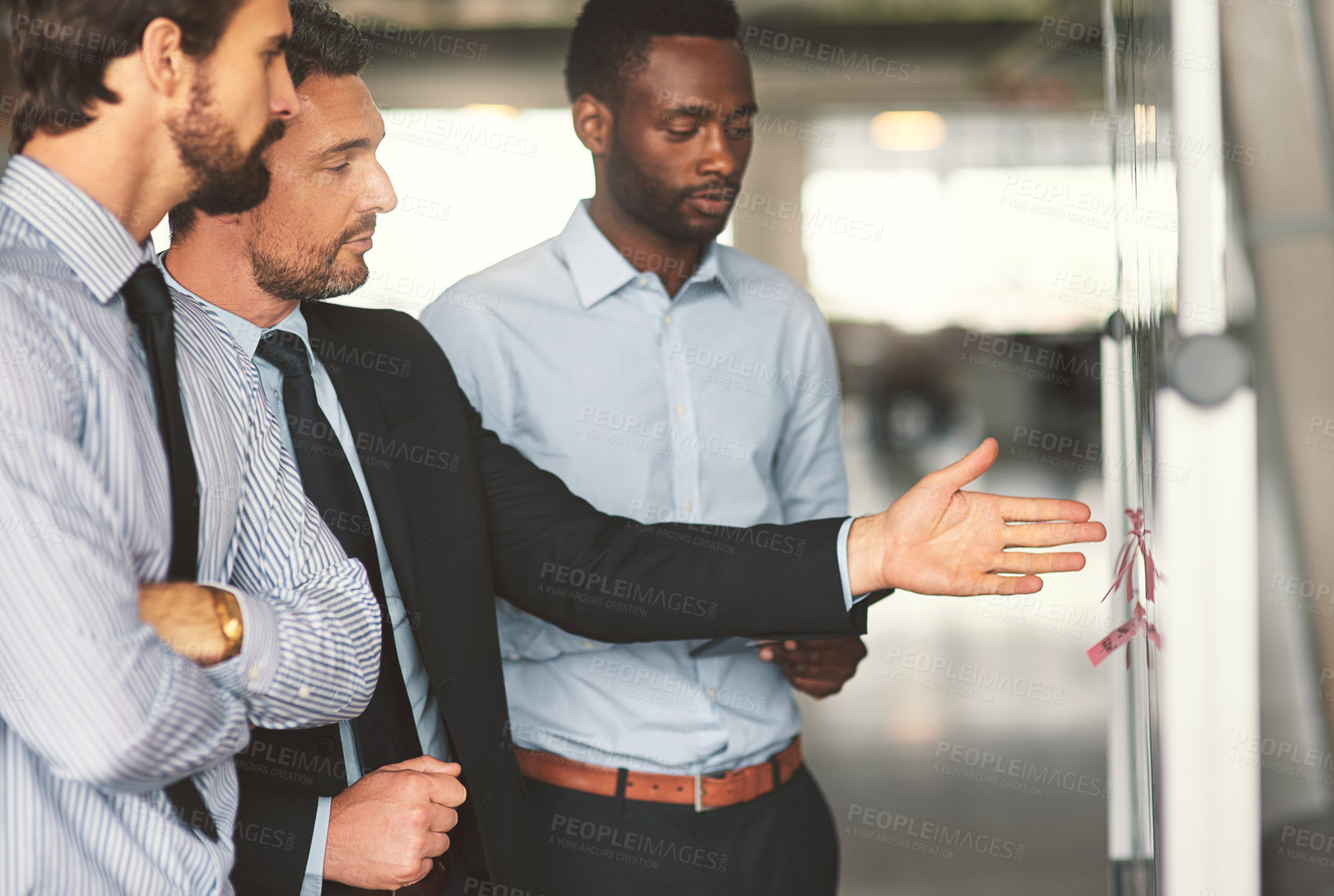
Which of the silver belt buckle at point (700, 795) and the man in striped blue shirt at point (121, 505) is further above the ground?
the man in striped blue shirt at point (121, 505)

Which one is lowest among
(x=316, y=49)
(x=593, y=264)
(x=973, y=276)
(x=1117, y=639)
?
(x=1117, y=639)

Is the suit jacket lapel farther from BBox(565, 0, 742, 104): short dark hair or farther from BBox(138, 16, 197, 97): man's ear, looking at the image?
BBox(565, 0, 742, 104): short dark hair

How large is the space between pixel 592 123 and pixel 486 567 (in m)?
0.77

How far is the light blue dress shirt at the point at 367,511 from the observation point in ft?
4.05

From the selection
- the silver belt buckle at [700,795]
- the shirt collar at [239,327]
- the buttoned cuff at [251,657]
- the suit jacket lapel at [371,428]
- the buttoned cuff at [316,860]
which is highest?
the shirt collar at [239,327]

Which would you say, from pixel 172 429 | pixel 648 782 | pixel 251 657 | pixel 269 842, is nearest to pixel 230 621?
pixel 251 657

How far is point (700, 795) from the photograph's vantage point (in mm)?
1593

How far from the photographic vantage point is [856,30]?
9.39m

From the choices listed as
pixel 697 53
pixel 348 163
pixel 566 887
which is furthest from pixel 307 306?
pixel 566 887

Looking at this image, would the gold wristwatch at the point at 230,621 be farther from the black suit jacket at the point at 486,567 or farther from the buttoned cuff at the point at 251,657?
the black suit jacket at the point at 486,567

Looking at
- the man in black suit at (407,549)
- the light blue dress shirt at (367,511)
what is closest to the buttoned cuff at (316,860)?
the man in black suit at (407,549)

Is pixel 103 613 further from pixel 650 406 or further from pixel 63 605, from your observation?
pixel 650 406

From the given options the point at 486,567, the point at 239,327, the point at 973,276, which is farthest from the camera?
the point at 973,276

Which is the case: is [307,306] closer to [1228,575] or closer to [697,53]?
[697,53]
